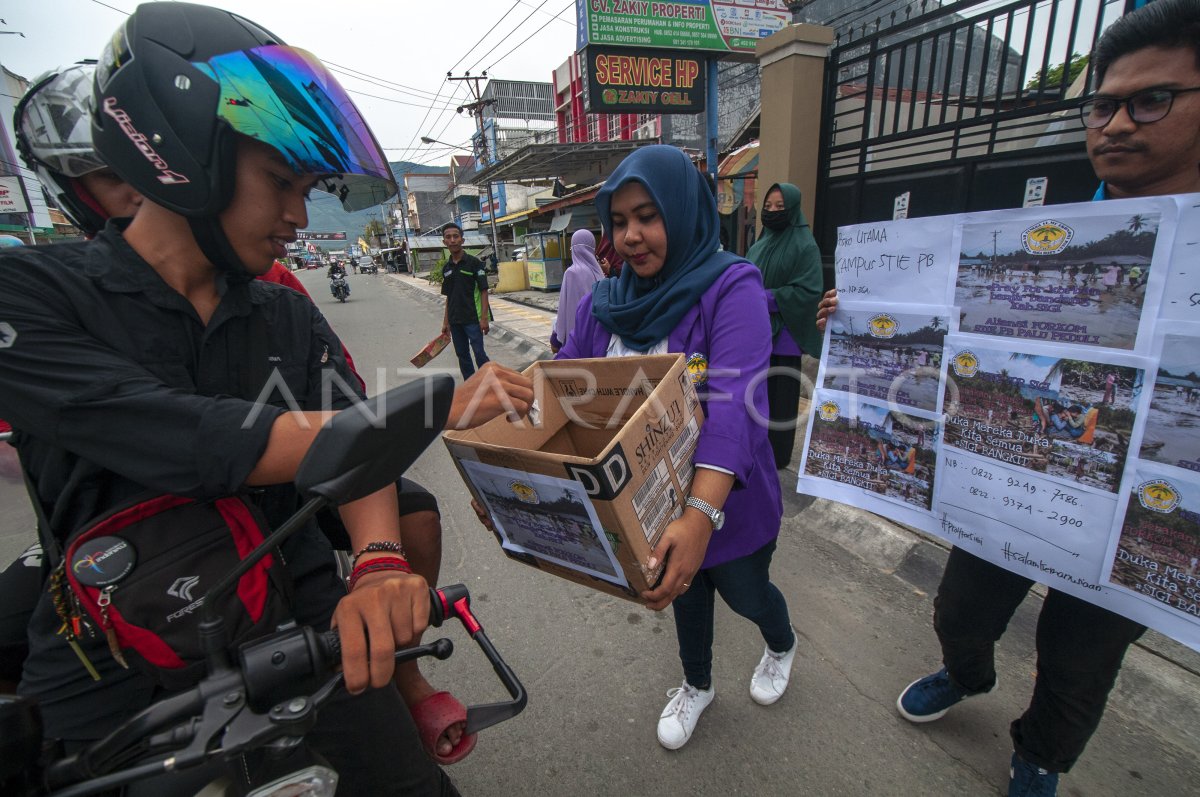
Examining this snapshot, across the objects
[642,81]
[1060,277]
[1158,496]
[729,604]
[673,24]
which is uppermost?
[673,24]

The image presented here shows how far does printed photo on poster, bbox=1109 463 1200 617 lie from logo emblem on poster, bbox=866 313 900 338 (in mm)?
660

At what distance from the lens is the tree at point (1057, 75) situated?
344 cm

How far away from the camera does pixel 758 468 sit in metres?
1.57

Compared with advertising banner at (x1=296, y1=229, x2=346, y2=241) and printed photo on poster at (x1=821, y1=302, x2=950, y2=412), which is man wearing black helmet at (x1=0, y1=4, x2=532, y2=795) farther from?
printed photo on poster at (x1=821, y1=302, x2=950, y2=412)

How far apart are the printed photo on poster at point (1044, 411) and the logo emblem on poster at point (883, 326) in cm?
18

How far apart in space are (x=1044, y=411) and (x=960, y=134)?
3.66 m

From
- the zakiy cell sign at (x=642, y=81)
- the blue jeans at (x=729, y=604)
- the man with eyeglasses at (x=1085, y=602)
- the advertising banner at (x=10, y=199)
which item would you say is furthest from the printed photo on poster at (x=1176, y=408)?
the advertising banner at (x=10, y=199)

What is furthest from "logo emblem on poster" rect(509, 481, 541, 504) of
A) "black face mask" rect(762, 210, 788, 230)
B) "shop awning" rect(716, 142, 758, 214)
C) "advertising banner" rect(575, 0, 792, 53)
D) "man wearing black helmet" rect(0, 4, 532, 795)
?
"shop awning" rect(716, 142, 758, 214)

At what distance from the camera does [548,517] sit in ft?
3.85

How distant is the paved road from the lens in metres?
1.70

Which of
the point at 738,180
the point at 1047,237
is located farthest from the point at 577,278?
the point at 738,180

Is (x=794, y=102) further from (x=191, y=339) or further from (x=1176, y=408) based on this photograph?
(x=191, y=339)

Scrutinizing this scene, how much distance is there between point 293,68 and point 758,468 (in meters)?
1.47

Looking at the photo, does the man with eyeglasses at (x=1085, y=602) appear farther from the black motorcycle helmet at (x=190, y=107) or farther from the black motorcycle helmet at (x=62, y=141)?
the black motorcycle helmet at (x=62, y=141)
